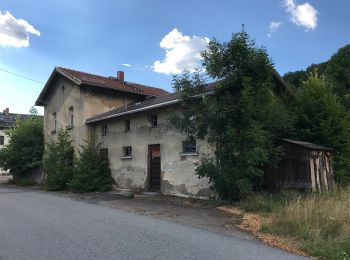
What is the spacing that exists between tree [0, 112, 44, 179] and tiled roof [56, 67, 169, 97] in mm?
6578

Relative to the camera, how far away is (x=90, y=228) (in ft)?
32.3

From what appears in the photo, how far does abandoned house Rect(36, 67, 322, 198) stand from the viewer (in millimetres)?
18172

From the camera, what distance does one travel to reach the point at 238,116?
47.3 ft

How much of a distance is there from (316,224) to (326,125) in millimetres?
8451

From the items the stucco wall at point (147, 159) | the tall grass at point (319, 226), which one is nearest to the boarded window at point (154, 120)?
the stucco wall at point (147, 159)

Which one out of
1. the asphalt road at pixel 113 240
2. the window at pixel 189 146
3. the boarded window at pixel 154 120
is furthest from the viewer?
the boarded window at pixel 154 120

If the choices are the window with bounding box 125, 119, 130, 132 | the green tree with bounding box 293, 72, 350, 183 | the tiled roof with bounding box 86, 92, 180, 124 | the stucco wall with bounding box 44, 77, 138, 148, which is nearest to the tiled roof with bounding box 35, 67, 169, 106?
the stucco wall with bounding box 44, 77, 138, 148

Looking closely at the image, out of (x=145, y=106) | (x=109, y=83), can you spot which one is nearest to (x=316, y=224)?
(x=145, y=106)

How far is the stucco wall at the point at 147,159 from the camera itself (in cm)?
1761

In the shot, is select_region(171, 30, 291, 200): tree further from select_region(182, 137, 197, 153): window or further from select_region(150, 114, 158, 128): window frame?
select_region(150, 114, 158, 128): window frame

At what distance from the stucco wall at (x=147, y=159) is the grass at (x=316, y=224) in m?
5.38

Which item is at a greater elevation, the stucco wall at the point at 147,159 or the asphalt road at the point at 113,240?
the stucco wall at the point at 147,159

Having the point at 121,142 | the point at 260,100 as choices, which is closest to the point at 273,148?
the point at 260,100

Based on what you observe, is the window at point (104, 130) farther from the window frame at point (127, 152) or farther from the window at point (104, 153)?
the window frame at point (127, 152)
